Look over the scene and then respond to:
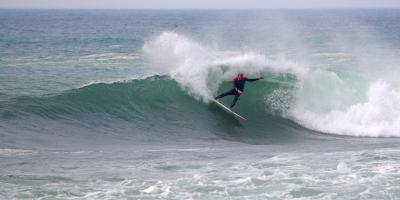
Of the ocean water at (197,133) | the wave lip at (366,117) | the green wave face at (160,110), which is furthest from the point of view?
the wave lip at (366,117)

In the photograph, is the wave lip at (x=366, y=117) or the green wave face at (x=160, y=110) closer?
the green wave face at (x=160, y=110)


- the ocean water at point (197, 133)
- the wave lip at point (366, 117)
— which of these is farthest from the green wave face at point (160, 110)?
the wave lip at point (366, 117)

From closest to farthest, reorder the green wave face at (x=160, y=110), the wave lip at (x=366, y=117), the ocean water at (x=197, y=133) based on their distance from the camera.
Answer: the ocean water at (x=197, y=133) → the green wave face at (x=160, y=110) → the wave lip at (x=366, y=117)

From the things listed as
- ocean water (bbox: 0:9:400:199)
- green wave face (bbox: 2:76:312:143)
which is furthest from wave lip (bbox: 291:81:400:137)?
green wave face (bbox: 2:76:312:143)

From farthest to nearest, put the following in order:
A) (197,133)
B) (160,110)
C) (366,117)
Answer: (160,110), (366,117), (197,133)

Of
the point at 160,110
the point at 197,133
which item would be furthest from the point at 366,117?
the point at 160,110

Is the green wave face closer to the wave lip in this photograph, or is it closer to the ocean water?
the ocean water

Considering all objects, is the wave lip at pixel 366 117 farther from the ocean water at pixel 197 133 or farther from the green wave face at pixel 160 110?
the green wave face at pixel 160 110

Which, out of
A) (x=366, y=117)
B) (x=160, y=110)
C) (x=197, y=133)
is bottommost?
(x=197, y=133)

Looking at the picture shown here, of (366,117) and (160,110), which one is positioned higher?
(366,117)

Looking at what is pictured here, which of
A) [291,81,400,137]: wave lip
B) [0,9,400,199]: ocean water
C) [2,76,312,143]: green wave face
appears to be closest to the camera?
[0,9,400,199]: ocean water

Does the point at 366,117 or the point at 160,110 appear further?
the point at 160,110

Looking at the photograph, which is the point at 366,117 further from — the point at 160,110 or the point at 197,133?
the point at 160,110

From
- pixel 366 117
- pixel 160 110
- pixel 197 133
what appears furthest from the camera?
pixel 160 110
